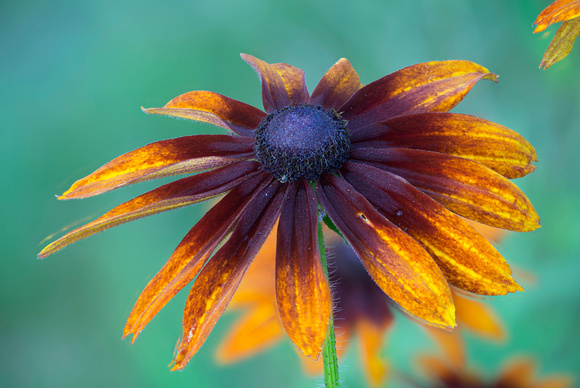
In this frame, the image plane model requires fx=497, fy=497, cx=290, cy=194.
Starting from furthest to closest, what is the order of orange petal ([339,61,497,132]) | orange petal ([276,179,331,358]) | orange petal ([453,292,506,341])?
Answer: orange petal ([453,292,506,341]) < orange petal ([339,61,497,132]) < orange petal ([276,179,331,358])

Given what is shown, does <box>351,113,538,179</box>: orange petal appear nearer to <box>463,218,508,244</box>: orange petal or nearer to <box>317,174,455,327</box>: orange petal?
<box>317,174,455,327</box>: orange petal

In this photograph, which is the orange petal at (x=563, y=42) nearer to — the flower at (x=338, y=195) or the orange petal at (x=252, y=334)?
the flower at (x=338, y=195)

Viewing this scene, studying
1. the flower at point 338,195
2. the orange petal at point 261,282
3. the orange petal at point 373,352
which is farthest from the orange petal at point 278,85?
the orange petal at point 373,352

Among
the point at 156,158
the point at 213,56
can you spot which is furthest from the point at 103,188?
the point at 213,56

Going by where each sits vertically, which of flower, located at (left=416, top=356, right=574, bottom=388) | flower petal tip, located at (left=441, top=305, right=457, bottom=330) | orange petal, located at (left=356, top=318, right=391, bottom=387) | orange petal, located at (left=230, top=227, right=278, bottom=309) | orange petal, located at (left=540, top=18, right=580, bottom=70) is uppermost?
orange petal, located at (left=540, top=18, right=580, bottom=70)

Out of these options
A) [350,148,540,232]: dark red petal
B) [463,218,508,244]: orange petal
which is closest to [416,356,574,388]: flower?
[463,218,508,244]: orange petal

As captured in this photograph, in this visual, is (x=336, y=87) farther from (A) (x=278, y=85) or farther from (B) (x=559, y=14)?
(B) (x=559, y=14)

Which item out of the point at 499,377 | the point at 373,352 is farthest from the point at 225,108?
the point at 499,377

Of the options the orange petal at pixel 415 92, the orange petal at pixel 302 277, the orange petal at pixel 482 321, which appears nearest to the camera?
the orange petal at pixel 302 277
